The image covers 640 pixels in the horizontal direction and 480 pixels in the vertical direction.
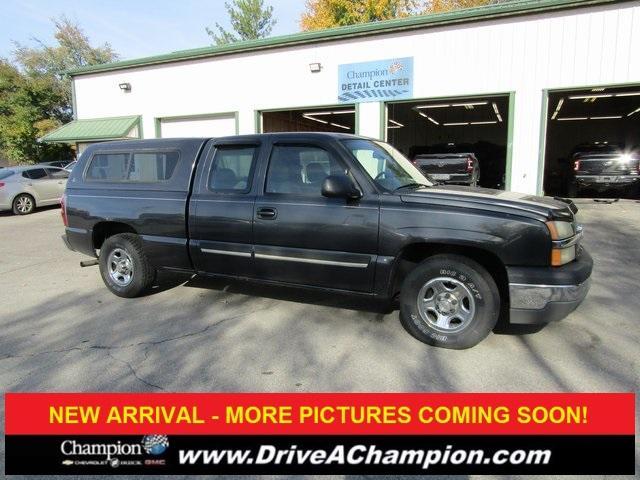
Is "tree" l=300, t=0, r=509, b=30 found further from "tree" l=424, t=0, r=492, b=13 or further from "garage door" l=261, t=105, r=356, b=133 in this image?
"garage door" l=261, t=105, r=356, b=133

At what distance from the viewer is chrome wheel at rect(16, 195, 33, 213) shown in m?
14.6

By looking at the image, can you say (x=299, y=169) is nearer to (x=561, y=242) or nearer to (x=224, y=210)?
(x=224, y=210)

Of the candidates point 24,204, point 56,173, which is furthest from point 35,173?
point 24,204

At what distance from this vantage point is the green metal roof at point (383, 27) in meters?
10.7

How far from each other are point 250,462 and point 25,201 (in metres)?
15.3

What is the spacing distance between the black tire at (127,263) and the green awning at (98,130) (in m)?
11.4

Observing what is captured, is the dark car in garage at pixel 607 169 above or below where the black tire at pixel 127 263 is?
above

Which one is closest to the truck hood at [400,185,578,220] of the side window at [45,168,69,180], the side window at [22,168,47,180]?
the side window at [22,168,47,180]

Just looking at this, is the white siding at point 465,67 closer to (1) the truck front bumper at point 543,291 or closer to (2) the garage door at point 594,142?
(2) the garage door at point 594,142

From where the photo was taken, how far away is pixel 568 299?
3564mm

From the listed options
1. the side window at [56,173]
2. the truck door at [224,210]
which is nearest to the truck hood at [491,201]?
the truck door at [224,210]

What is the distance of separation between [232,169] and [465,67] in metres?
9.03

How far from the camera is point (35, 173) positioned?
50.0 feet

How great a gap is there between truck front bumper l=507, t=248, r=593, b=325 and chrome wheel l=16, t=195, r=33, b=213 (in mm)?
15512
